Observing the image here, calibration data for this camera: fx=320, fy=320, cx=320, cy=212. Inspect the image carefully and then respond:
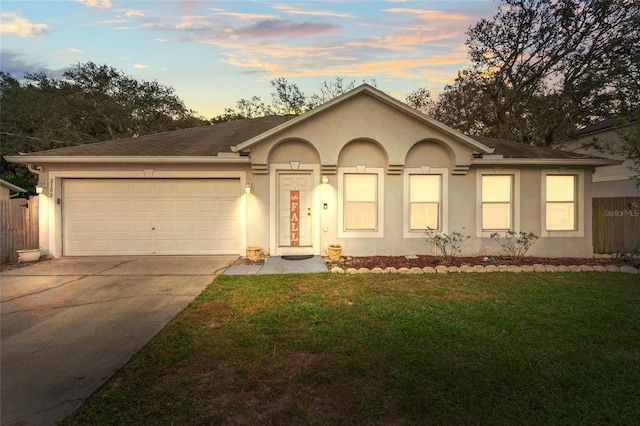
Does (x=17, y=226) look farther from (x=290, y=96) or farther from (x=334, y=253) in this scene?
(x=290, y=96)

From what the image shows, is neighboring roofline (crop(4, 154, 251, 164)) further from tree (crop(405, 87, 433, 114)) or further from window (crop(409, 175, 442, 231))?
tree (crop(405, 87, 433, 114))

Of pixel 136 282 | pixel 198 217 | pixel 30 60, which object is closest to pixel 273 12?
pixel 198 217

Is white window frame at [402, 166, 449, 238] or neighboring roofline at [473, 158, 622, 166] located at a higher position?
neighboring roofline at [473, 158, 622, 166]

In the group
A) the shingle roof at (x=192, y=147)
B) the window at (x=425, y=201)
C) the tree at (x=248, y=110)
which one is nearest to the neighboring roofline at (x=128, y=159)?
the shingle roof at (x=192, y=147)

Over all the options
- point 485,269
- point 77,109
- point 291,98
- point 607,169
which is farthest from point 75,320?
point 77,109

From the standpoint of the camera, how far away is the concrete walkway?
735 centimetres

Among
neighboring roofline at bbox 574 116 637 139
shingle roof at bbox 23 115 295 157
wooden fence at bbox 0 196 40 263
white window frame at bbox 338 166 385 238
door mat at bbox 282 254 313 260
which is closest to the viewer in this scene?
wooden fence at bbox 0 196 40 263

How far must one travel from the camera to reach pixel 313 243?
9188mm

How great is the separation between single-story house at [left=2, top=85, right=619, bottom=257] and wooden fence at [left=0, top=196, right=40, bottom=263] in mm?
253

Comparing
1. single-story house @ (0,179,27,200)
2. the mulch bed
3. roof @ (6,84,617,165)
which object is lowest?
the mulch bed

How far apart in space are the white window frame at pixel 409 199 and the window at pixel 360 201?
0.88 metres

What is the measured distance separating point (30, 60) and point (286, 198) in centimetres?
2607

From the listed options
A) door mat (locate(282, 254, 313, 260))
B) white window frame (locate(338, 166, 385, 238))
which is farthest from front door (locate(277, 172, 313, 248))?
white window frame (locate(338, 166, 385, 238))

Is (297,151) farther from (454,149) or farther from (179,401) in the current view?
(179,401)
